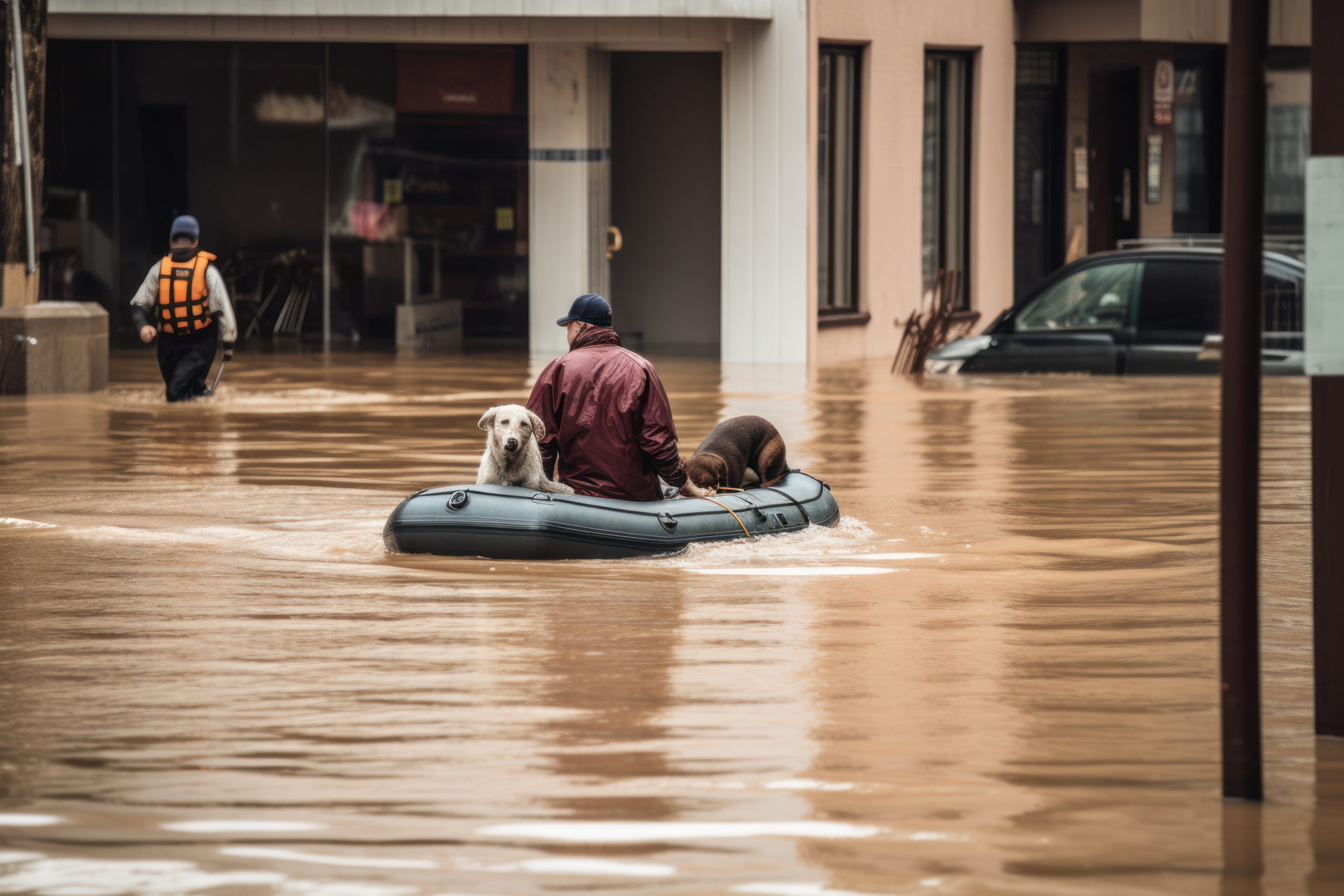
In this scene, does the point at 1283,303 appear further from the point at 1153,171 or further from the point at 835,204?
the point at 1153,171

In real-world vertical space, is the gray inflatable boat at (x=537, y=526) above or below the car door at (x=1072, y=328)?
below

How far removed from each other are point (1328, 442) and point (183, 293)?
43.7 feet

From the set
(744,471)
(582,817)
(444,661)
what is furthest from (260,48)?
(582,817)

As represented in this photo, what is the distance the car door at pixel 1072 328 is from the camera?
2111 cm

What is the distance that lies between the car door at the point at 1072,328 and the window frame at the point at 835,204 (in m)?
2.51

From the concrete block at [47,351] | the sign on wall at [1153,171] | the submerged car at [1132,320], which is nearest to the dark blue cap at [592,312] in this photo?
the concrete block at [47,351]

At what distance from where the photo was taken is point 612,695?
23.1 ft

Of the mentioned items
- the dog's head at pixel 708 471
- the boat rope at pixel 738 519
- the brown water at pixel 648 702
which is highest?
the dog's head at pixel 708 471

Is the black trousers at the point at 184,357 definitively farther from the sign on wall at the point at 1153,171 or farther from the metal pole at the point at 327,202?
the sign on wall at the point at 1153,171

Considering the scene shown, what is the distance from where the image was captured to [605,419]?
10109 mm

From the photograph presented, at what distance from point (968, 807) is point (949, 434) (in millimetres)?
10598

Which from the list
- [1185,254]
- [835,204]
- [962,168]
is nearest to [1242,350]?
[1185,254]

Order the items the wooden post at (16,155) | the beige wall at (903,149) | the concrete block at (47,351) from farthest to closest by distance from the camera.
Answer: the beige wall at (903,149)
the wooden post at (16,155)
the concrete block at (47,351)

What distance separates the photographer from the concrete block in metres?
18.9
